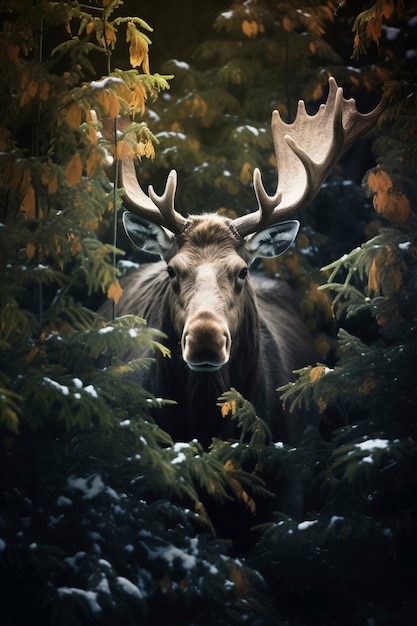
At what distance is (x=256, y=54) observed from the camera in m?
6.56

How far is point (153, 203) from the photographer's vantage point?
16.6 feet

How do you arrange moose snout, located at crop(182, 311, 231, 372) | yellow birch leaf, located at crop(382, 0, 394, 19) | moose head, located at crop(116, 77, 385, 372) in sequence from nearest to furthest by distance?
moose snout, located at crop(182, 311, 231, 372)
yellow birch leaf, located at crop(382, 0, 394, 19)
moose head, located at crop(116, 77, 385, 372)

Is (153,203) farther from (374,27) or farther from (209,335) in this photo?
(374,27)

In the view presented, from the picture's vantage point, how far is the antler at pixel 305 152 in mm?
4855

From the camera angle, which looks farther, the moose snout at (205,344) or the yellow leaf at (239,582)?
the moose snout at (205,344)

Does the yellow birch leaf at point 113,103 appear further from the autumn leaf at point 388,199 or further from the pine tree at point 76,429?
the autumn leaf at point 388,199

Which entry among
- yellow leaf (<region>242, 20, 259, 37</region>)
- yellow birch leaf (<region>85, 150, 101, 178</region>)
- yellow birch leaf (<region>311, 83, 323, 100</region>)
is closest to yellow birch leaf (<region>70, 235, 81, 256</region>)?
yellow birch leaf (<region>85, 150, 101, 178</region>)

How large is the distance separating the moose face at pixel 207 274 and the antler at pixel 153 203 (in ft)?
0.15

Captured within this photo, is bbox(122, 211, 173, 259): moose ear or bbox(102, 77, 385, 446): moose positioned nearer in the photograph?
bbox(102, 77, 385, 446): moose

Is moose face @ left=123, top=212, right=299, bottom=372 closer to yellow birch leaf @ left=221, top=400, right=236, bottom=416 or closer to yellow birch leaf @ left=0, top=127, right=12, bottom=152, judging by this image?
yellow birch leaf @ left=221, top=400, right=236, bottom=416

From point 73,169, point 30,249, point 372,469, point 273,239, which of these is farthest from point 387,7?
point 372,469

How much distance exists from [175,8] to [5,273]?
256cm

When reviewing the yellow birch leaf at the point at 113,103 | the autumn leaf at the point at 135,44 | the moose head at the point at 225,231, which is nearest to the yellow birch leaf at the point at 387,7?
the moose head at the point at 225,231

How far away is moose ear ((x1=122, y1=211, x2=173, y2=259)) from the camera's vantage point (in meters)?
5.05
